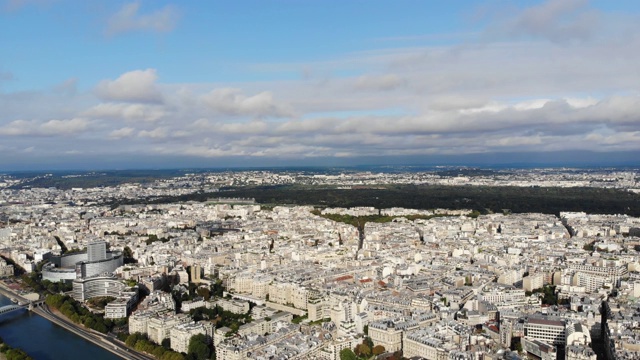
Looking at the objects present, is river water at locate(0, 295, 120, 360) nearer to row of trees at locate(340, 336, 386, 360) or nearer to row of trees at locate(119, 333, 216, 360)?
row of trees at locate(119, 333, 216, 360)

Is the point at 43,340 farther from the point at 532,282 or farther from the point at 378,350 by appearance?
the point at 532,282

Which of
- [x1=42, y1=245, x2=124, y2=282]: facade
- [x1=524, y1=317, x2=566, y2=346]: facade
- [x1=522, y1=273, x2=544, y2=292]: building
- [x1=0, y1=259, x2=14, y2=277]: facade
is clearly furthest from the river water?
[x1=522, y1=273, x2=544, y2=292]: building

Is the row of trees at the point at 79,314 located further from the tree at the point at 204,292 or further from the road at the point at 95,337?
the tree at the point at 204,292

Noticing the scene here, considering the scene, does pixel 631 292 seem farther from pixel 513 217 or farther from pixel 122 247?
pixel 122 247

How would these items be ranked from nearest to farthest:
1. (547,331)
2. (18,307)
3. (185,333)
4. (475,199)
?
(547,331) < (185,333) < (18,307) < (475,199)

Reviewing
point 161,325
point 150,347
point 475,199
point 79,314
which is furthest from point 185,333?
point 475,199

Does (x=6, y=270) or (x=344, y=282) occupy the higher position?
(x=344, y=282)

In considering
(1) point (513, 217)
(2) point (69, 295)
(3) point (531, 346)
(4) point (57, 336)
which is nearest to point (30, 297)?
(2) point (69, 295)

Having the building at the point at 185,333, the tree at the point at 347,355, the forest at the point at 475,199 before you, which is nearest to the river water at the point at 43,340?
the building at the point at 185,333

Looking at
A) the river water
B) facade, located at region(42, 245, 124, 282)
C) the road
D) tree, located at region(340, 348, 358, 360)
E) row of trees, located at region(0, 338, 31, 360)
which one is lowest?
the river water
